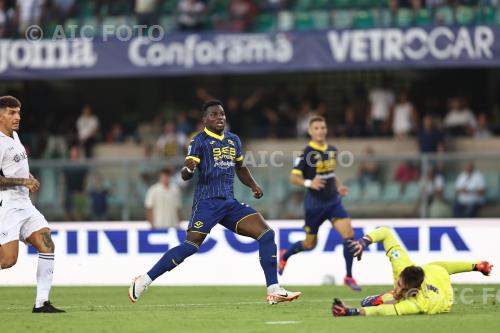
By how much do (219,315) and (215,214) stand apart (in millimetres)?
1142

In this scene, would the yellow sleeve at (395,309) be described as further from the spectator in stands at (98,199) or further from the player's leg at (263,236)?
the spectator in stands at (98,199)

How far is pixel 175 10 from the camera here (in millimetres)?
23641

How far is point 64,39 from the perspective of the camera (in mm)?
23109

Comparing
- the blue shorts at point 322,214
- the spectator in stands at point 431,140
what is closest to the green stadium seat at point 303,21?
the spectator in stands at point 431,140

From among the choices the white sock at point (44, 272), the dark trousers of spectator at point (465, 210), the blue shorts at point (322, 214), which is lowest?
the white sock at point (44, 272)

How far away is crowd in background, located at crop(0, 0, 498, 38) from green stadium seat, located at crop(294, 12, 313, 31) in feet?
0.71

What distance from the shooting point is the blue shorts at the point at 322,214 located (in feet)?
51.1

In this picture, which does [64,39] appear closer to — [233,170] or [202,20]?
[202,20]

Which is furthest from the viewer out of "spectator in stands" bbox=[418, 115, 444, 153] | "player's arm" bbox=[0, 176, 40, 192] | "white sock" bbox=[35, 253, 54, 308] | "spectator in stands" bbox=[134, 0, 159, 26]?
"spectator in stands" bbox=[134, 0, 159, 26]

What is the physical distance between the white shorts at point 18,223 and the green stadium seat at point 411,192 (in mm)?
8709

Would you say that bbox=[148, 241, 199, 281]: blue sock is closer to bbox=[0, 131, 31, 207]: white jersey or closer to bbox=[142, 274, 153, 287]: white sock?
bbox=[142, 274, 153, 287]: white sock

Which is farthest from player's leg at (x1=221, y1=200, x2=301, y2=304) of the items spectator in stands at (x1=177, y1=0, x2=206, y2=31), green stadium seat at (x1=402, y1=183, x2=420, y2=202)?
spectator in stands at (x1=177, y1=0, x2=206, y2=31)

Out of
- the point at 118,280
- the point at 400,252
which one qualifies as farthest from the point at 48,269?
the point at 118,280

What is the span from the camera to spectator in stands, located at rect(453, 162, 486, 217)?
751 inches
